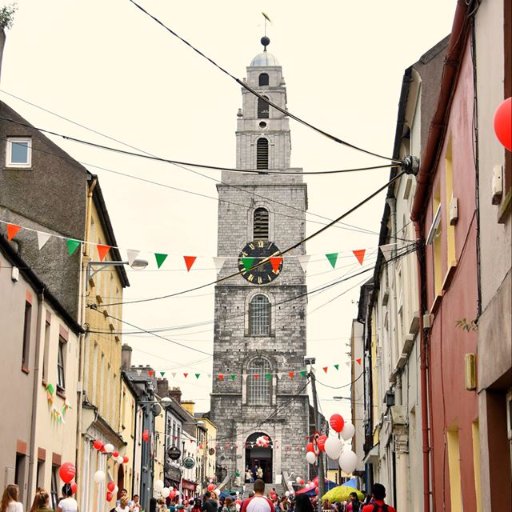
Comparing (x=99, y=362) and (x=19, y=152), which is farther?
(x=99, y=362)

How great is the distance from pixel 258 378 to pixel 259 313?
4508mm

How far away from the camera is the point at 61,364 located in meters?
19.2

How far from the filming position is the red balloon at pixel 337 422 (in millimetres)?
20984

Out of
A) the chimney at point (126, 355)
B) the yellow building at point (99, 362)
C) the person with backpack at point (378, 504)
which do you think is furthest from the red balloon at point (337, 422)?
the chimney at point (126, 355)

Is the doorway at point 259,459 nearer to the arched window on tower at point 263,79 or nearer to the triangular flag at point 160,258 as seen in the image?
the arched window on tower at point 263,79

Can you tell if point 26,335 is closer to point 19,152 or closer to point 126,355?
point 19,152

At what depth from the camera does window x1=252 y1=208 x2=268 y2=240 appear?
67688 mm

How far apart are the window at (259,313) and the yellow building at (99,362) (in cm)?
3766

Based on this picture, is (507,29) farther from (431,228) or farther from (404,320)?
(404,320)

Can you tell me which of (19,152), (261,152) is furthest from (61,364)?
(261,152)

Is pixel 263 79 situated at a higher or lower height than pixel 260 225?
higher

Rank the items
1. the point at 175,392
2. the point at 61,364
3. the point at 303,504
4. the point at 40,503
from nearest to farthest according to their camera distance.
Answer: the point at 40,503 < the point at 303,504 < the point at 61,364 < the point at 175,392

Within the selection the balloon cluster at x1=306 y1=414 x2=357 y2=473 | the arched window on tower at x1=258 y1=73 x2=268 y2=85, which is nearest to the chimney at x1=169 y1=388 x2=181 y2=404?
the arched window on tower at x1=258 y1=73 x2=268 y2=85

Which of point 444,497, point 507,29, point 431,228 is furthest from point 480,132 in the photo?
point 444,497
